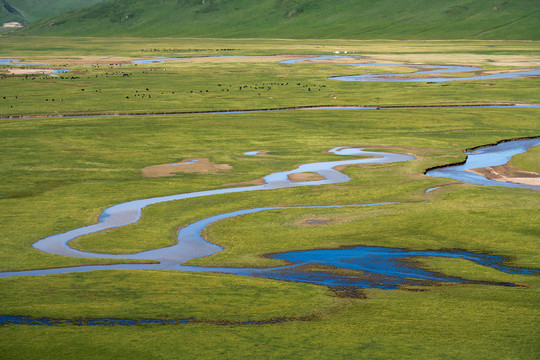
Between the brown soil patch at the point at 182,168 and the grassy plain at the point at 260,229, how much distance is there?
3.55 ft

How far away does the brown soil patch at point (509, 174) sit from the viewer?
162ft

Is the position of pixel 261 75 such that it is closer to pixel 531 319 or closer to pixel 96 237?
pixel 96 237

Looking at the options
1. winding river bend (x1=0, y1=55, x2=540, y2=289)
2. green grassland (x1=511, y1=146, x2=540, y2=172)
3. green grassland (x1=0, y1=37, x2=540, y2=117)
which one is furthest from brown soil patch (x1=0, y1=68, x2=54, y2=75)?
green grassland (x1=511, y1=146, x2=540, y2=172)

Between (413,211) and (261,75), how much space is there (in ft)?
313

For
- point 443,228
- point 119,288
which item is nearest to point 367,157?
point 443,228

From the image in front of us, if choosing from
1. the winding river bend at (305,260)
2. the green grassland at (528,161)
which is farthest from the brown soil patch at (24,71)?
the winding river bend at (305,260)

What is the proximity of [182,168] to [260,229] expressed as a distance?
18360 millimetres

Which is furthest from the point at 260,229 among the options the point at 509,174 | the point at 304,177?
the point at 509,174

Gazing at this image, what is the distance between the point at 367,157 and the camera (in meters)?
58.6

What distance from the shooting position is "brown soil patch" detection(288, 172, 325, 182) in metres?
50.3

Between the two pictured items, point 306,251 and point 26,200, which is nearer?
point 306,251

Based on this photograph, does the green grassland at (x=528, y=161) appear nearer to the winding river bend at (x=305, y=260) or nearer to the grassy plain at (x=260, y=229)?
the grassy plain at (x=260, y=229)

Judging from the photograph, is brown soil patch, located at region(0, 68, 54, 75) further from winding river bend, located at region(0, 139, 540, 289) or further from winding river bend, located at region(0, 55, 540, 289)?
winding river bend, located at region(0, 139, 540, 289)

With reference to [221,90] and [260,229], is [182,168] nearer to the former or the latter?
[260,229]
